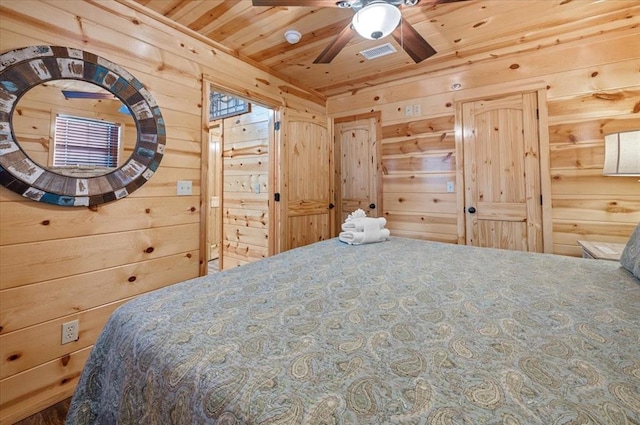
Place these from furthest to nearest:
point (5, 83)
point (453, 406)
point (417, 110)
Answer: point (417, 110), point (5, 83), point (453, 406)

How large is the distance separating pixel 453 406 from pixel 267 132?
333 cm

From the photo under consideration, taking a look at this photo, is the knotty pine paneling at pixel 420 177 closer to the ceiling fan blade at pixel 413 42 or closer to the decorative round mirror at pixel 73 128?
the ceiling fan blade at pixel 413 42

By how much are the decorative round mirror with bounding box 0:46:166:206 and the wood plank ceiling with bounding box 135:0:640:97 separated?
73 cm

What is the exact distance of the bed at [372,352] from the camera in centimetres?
51

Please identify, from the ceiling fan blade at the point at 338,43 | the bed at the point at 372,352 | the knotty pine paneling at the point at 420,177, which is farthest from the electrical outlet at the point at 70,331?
the knotty pine paneling at the point at 420,177

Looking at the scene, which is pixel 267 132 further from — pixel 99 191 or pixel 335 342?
pixel 335 342

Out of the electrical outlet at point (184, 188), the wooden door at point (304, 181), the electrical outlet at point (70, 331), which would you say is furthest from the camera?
the wooden door at point (304, 181)

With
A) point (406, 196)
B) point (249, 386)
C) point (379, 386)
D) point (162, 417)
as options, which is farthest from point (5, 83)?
point (406, 196)

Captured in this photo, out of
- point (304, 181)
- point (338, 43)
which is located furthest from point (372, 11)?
point (304, 181)

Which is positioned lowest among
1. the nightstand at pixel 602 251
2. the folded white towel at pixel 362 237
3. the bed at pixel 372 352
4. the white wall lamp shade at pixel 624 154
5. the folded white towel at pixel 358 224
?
the bed at pixel 372 352

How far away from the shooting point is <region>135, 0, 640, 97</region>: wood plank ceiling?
2.03 m

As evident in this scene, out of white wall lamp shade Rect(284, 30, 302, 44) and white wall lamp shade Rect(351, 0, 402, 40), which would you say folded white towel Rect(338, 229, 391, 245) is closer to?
white wall lamp shade Rect(351, 0, 402, 40)

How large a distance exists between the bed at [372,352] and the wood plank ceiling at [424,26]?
2.02m

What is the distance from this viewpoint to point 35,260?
1562 millimetres
